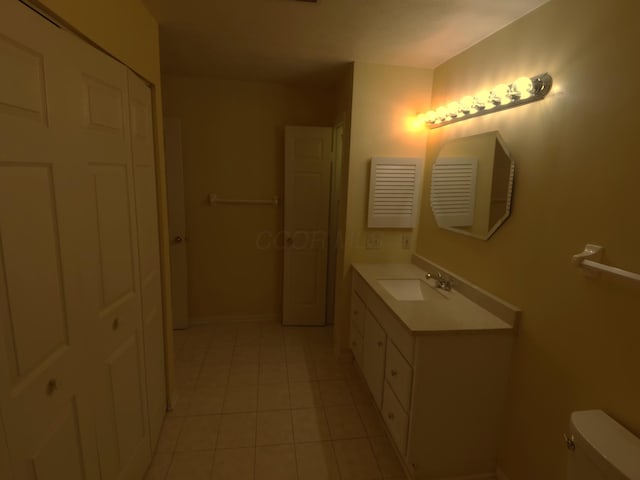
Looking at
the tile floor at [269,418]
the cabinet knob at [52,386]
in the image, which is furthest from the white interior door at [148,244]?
the cabinet knob at [52,386]

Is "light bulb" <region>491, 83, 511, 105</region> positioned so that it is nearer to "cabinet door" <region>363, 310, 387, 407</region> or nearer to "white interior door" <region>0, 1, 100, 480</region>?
"cabinet door" <region>363, 310, 387, 407</region>

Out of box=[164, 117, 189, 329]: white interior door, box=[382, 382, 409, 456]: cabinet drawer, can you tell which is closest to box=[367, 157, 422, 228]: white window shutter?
box=[382, 382, 409, 456]: cabinet drawer

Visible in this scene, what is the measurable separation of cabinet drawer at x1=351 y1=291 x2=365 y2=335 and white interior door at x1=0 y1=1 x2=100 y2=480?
5.42ft

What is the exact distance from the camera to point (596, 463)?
1006 mm

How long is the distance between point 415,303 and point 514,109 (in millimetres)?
1086

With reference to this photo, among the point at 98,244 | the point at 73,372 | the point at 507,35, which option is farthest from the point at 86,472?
the point at 507,35

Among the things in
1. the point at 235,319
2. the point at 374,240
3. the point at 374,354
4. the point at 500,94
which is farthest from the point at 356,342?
the point at 500,94

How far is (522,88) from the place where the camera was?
150cm

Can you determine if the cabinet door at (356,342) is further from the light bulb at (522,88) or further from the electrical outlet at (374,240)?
the light bulb at (522,88)

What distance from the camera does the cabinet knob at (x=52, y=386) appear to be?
3.20 ft

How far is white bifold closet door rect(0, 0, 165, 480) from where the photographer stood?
851 millimetres

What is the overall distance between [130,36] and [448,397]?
2.19 metres

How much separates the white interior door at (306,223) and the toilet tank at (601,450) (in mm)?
2432

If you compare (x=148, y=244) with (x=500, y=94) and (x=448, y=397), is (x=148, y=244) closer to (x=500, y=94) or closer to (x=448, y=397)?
(x=448, y=397)
